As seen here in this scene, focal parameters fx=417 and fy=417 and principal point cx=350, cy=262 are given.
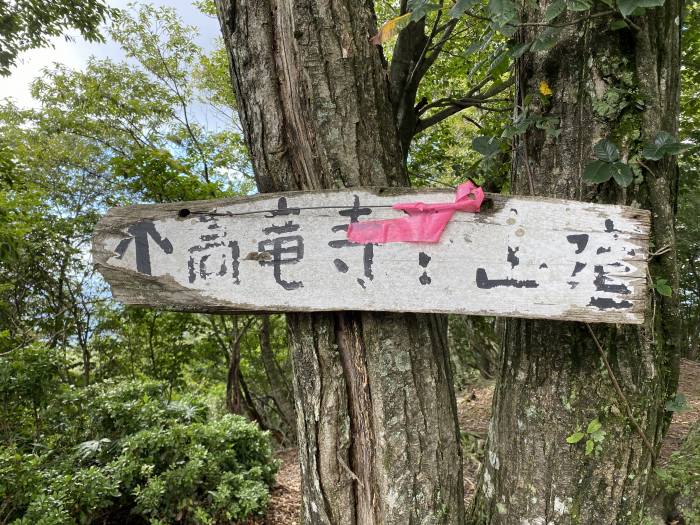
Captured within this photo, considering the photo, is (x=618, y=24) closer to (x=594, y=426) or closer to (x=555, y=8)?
(x=555, y=8)

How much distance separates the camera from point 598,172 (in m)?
1.05

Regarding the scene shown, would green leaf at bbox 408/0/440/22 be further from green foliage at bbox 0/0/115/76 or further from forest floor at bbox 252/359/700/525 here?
green foliage at bbox 0/0/115/76

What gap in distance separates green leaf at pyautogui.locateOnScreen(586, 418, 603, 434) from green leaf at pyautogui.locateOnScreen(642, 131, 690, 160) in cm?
71

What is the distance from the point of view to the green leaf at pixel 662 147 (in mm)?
1051

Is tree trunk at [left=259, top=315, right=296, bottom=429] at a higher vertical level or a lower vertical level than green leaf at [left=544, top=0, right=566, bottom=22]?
lower

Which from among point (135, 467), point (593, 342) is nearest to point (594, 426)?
point (593, 342)

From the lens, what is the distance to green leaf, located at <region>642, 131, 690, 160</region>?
3.45 ft

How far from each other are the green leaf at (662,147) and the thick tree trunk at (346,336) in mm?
672

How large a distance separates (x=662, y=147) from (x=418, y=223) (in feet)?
2.14

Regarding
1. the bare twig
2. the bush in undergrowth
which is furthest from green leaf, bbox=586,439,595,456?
the bush in undergrowth

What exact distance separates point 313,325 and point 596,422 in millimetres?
808

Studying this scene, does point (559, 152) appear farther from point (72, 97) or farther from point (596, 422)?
point (72, 97)

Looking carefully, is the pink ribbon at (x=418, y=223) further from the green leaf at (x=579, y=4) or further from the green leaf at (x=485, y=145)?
the green leaf at (x=579, y=4)

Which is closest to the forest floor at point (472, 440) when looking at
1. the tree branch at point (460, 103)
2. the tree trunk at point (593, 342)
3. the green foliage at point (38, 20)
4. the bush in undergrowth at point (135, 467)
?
the bush in undergrowth at point (135, 467)
